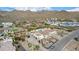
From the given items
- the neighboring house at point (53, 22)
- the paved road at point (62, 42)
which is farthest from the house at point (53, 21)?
the paved road at point (62, 42)

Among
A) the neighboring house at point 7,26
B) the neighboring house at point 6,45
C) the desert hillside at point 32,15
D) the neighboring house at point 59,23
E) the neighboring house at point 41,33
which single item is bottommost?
the neighboring house at point 6,45

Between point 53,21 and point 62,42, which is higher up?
point 53,21

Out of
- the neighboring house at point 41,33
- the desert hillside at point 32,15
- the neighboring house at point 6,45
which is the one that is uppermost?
the desert hillside at point 32,15

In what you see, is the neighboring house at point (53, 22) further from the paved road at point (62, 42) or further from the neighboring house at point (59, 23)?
the paved road at point (62, 42)

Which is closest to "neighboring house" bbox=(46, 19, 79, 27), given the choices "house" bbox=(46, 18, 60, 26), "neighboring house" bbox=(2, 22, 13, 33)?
"house" bbox=(46, 18, 60, 26)

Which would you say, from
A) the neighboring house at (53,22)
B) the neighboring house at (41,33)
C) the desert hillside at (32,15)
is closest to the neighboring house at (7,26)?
the desert hillside at (32,15)

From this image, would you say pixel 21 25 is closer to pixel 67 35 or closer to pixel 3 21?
pixel 3 21

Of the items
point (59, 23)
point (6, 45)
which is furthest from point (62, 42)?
point (6, 45)

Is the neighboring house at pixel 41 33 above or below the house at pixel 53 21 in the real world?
below

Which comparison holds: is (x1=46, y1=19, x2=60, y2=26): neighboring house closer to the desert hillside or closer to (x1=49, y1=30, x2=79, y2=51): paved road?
the desert hillside

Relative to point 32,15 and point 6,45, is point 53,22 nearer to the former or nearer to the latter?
point 32,15

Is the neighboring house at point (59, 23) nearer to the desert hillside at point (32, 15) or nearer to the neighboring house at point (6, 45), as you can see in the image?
the desert hillside at point (32, 15)
